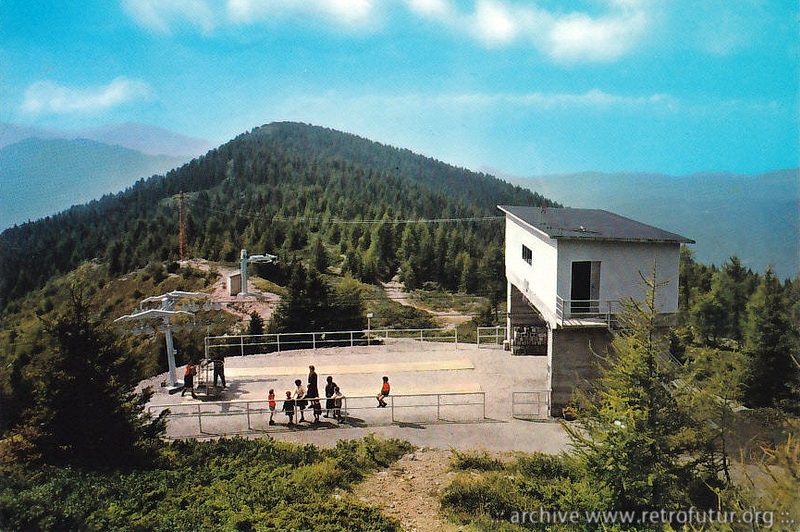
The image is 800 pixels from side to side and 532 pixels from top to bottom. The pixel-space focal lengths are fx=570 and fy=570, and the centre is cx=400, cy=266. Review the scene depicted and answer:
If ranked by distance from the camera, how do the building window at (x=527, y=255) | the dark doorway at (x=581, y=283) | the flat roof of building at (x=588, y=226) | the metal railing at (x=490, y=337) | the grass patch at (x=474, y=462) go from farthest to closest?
the metal railing at (x=490, y=337)
the building window at (x=527, y=255)
the dark doorway at (x=581, y=283)
the flat roof of building at (x=588, y=226)
the grass patch at (x=474, y=462)

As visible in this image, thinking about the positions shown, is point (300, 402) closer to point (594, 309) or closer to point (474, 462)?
point (474, 462)

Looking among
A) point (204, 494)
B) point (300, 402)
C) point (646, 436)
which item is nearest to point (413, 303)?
point (300, 402)

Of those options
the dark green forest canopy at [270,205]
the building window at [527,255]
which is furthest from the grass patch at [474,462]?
the dark green forest canopy at [270,205]

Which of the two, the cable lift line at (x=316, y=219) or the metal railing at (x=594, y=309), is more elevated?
the cable lift line at (x=316, y=219)

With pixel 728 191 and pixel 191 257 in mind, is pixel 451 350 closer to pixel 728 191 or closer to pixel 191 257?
pixel 728 191

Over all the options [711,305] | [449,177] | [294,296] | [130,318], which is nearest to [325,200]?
[449,177]

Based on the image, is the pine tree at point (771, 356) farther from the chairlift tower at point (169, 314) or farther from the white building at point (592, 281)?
the chairlift tower at point (169, 314)
